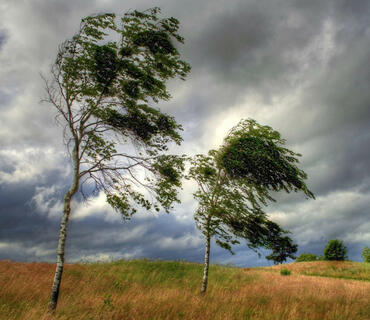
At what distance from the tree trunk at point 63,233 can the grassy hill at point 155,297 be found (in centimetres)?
42

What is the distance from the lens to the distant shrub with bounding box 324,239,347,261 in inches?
1249

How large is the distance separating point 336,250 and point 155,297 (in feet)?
107

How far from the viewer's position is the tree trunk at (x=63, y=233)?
723 cm

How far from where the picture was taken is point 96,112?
8.59 meters

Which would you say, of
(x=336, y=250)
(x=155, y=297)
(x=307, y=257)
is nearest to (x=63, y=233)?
(x=155, y=297)

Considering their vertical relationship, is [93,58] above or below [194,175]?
above

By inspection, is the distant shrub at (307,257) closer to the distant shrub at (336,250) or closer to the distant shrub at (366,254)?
the distant shrub at (366,254)

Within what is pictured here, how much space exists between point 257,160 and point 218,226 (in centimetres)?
355

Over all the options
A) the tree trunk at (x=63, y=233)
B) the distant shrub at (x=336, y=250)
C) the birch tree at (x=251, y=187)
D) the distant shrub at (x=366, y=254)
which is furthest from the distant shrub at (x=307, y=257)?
the tree trunk at (x=63, y=233)

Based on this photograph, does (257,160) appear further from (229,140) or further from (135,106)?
(135,106)

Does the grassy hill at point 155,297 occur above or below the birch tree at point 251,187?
below

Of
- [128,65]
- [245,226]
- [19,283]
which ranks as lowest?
[19,283]

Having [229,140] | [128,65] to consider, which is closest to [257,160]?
[229,140]

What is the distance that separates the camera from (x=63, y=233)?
7688mm
